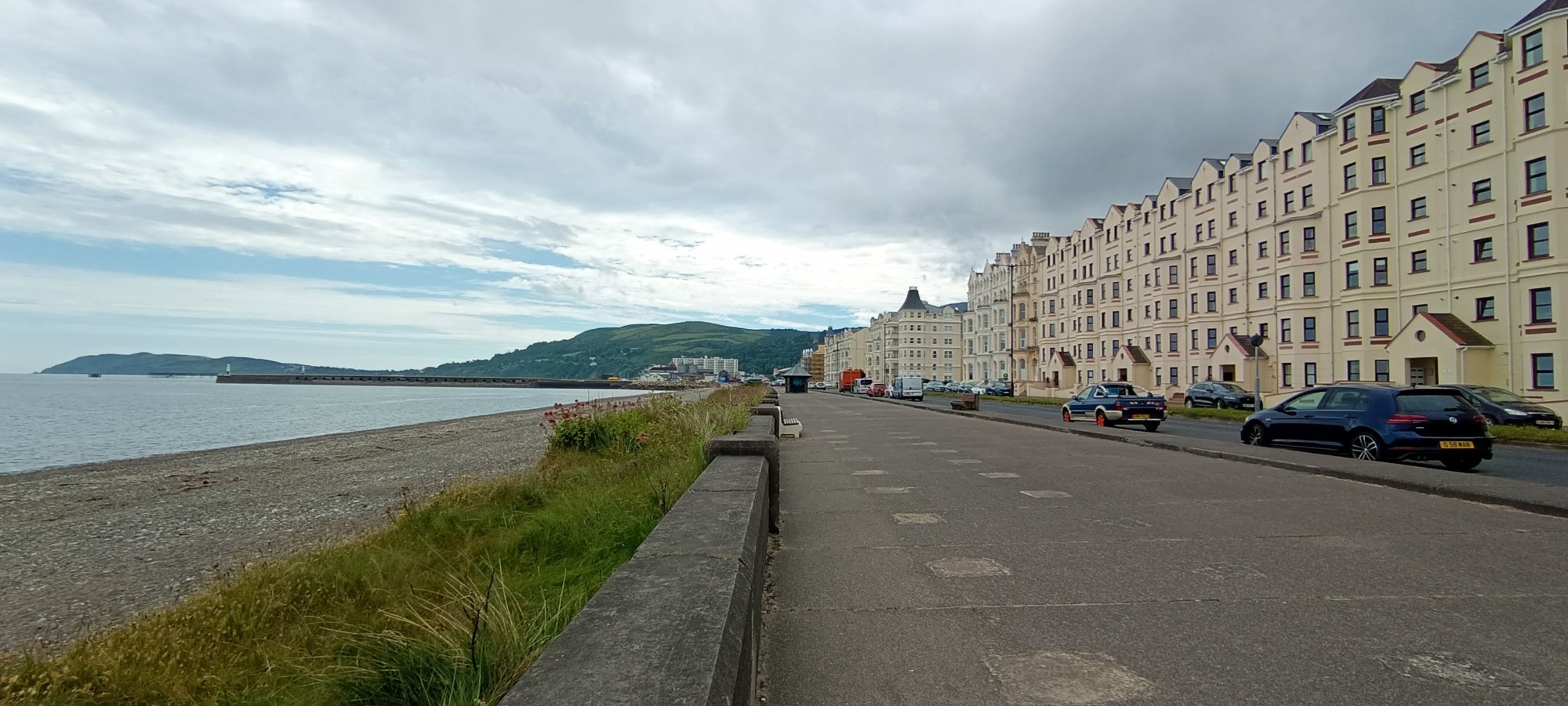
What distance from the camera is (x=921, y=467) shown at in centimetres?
1291

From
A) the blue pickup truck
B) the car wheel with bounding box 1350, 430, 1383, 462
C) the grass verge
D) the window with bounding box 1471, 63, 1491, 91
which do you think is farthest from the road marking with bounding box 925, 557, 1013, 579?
the window with bounding box 1471, 63, 1491, 91

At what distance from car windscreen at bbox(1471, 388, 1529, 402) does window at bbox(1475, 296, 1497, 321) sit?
23.7ft

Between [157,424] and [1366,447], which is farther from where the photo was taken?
[157,424]

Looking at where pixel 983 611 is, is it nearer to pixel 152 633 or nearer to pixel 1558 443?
pixel 152 633

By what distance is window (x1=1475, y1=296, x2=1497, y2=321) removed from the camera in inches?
1296

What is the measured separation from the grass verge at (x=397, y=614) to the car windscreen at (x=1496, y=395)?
29.4m

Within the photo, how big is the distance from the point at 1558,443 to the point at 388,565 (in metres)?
25.2

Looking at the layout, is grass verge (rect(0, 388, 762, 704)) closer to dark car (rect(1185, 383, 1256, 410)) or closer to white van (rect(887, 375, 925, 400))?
dark car (rect(1185, 383, 1256, 410))

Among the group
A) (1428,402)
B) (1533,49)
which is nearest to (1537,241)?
(1533,49)

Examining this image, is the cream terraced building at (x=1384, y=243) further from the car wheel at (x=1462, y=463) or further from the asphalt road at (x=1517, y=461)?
the car wheel at (x=1462, y=463)

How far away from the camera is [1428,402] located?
1347 centimetres

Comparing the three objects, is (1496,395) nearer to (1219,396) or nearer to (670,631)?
(1219,396)

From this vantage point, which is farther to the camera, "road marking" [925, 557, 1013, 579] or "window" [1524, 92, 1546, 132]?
"window" [1524, 92, 1546, 132]

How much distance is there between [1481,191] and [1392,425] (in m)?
29.2
